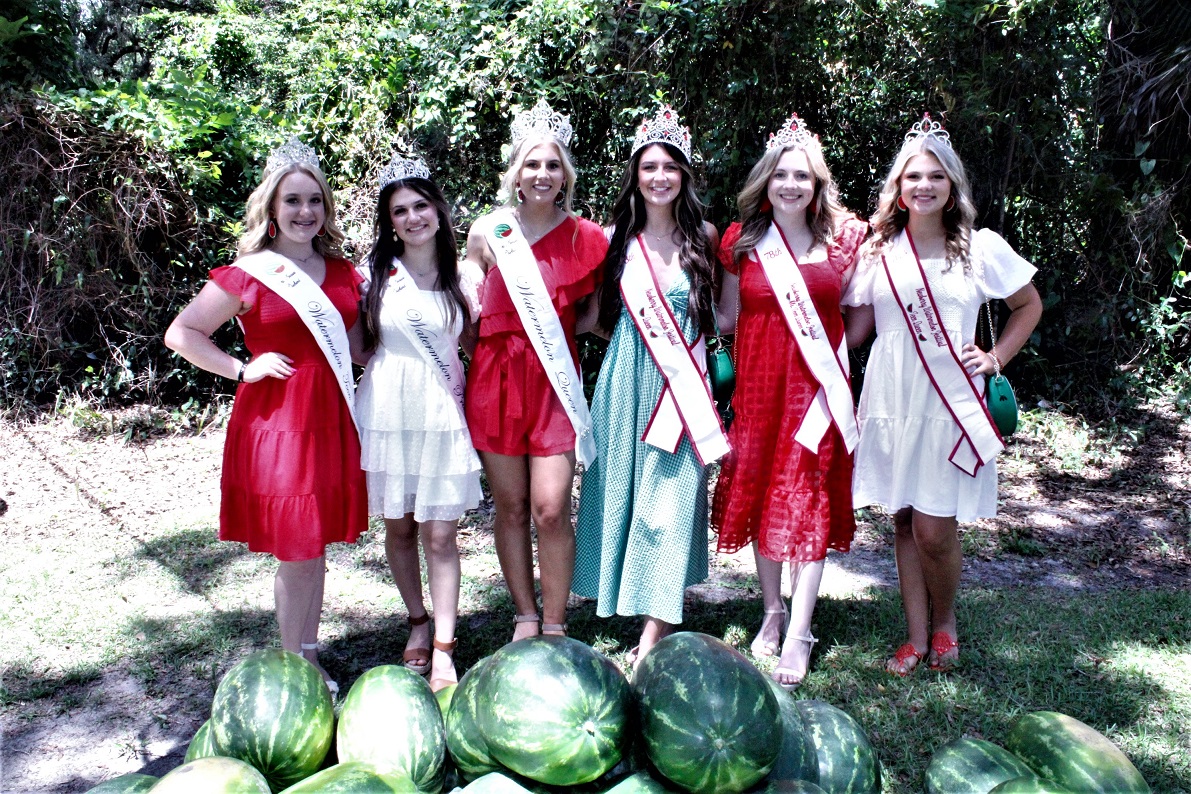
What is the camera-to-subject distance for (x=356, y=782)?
4.55 feet

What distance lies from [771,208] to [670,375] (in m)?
0.68

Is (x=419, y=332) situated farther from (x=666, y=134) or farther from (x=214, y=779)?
(x=214, y=779)

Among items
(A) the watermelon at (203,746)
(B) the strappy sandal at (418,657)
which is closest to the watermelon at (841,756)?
(A) the watermelon at (203,746)

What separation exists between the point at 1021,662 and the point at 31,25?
22.8ft

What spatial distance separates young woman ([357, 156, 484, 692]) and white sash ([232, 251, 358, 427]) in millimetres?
138

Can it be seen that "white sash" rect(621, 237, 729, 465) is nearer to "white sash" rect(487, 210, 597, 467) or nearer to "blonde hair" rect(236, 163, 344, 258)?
"white sash" rect(487, 210, 597, 467)

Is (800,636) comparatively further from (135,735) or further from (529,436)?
(135,735)

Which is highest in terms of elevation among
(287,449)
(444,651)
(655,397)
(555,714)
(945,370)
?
(945,370)

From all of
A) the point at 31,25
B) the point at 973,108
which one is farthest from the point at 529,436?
the point at 31,25

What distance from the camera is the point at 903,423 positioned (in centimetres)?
321

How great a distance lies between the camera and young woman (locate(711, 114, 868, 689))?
3186 mm

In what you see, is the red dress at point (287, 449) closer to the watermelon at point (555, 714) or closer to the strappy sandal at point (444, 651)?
the strappy sandal at point (444, 651)

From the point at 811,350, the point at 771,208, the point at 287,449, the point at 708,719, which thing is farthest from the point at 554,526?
the point at 708,719

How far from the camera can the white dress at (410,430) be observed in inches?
123
